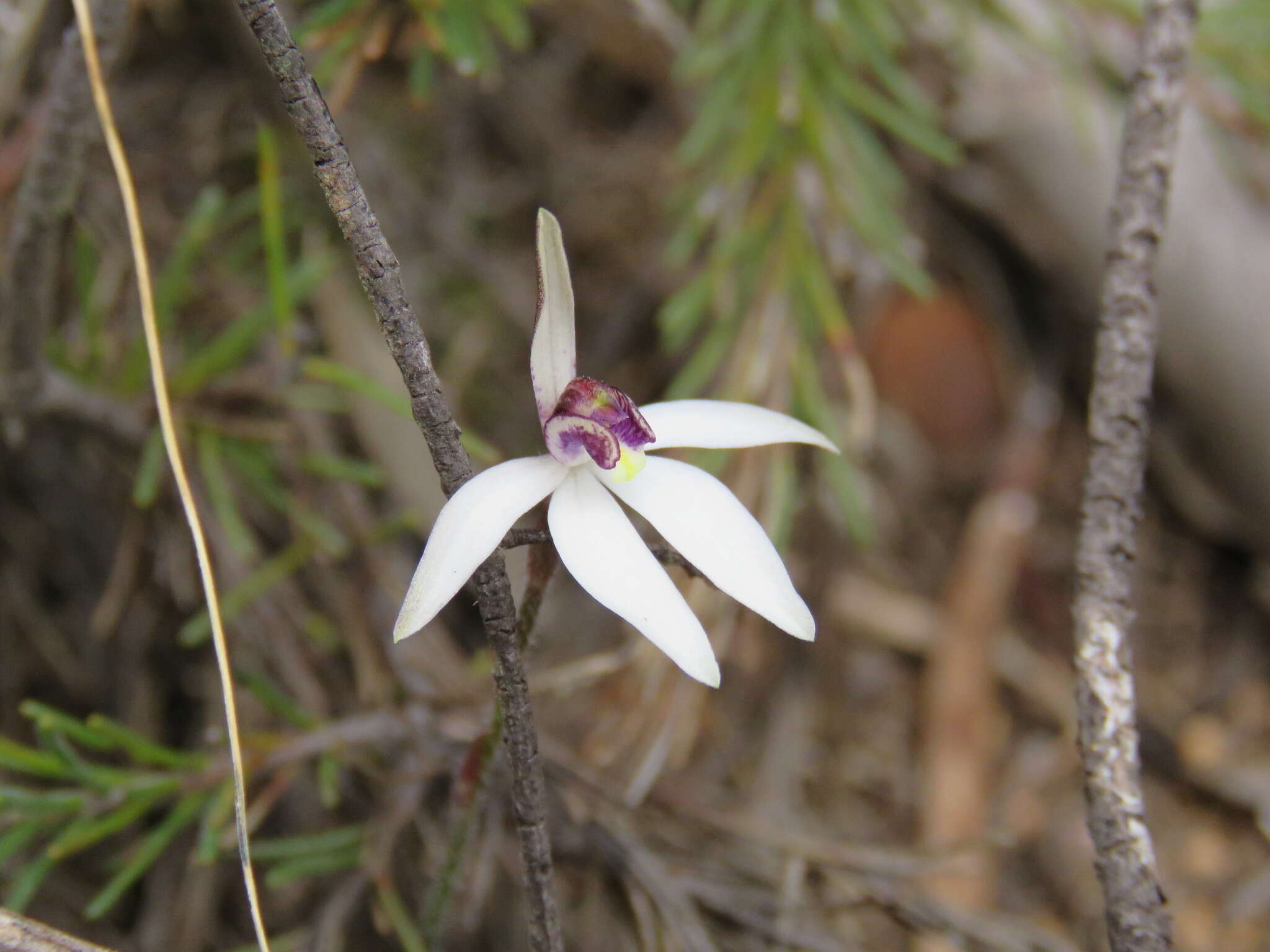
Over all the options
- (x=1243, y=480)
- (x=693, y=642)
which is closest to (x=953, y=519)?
(x=1243, y=480)

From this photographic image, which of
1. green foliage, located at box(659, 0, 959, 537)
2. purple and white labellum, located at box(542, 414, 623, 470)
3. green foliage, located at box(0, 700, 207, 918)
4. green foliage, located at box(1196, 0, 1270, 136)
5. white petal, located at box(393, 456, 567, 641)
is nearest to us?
white petal, located at box(393, 456, 567, 641)

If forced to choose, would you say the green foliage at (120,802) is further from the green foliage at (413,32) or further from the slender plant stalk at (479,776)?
the green foliage at (413,32)

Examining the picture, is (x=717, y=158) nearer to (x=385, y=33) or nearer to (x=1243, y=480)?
(x=385, y=33)

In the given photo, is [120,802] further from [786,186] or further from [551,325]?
[786,186]

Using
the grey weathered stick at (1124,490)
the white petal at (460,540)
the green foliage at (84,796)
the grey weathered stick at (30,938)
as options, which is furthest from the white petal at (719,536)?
the green foliage at (84,796)

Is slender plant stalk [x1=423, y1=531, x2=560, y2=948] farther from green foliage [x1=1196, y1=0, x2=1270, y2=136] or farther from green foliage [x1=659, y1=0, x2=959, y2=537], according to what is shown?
green foliage [x1=1196, y1=0, x2=1270, y2=136]

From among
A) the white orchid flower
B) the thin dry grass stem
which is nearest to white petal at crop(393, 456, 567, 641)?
the white orchid flower

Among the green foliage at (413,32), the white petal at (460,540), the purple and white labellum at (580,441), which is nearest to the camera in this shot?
the white petal at (460,540)
